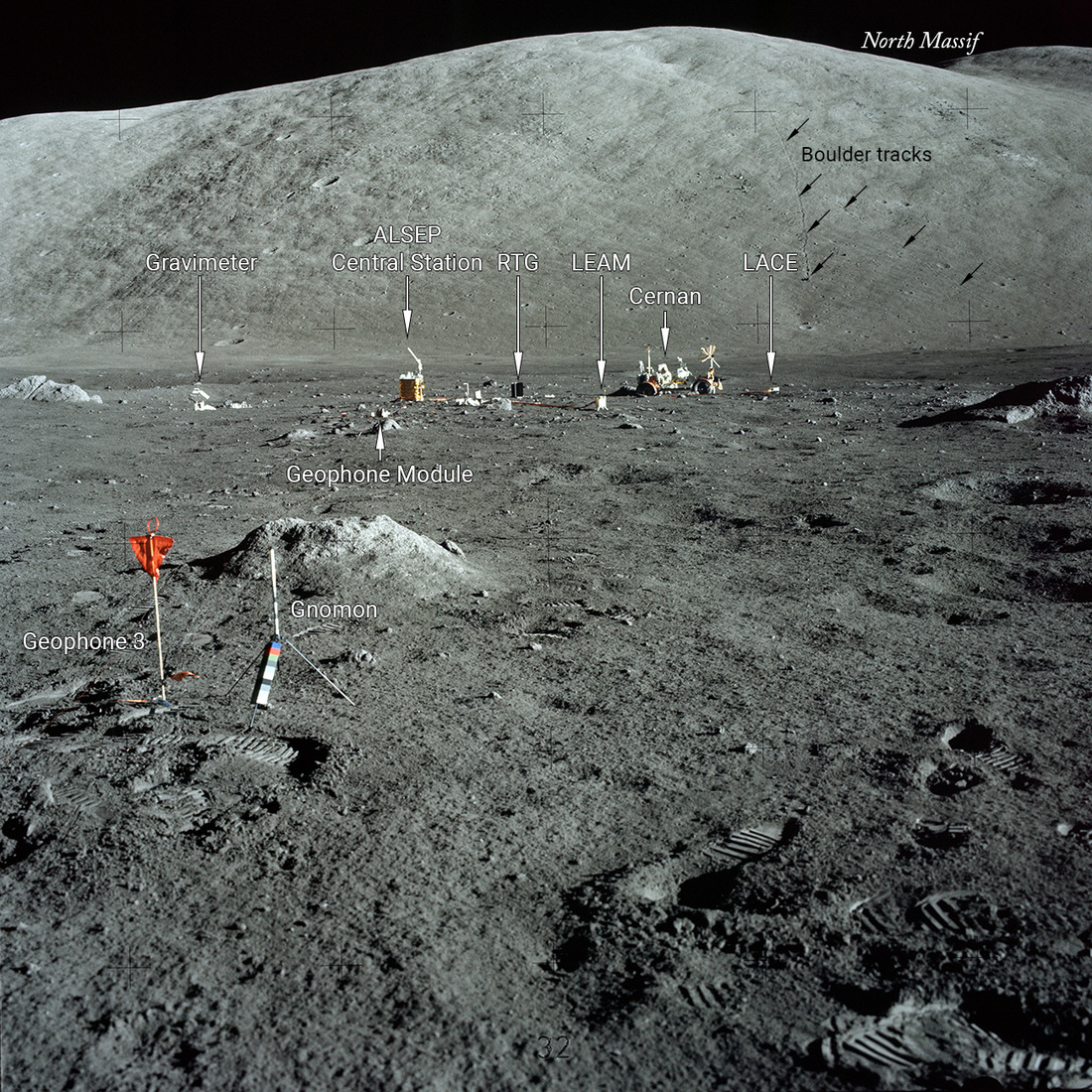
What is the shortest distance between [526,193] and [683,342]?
7.46 meters

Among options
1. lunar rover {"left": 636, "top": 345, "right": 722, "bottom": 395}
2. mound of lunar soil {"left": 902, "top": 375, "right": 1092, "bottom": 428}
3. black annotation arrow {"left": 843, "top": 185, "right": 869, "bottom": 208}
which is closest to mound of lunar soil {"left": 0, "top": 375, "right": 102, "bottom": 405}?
lunar rover {"left": 636, "top": 345, "right": 722, "bottom": 395}

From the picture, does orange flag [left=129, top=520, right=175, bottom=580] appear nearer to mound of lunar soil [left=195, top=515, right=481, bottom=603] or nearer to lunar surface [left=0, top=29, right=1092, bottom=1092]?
lunar surface [left=0, top=29, right=1092, bottom=1092]

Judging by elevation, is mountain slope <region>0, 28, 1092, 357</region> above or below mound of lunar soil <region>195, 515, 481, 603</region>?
above

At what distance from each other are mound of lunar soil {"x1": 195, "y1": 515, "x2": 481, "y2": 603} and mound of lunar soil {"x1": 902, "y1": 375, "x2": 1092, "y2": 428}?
20.3 ft

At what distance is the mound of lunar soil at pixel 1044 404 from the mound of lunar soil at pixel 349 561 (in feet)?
20.3

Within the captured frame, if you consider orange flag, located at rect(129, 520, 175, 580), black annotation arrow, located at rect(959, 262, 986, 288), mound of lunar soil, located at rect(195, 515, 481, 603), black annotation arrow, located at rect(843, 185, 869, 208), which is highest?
black annotation arrow, located at rect(843, 185, 869, 208)

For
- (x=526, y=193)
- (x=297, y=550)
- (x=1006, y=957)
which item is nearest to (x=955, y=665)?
(x=1006, y=957)

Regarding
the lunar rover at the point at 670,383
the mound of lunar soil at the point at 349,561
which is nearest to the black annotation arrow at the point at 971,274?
the lunar rover at the point at 670,383

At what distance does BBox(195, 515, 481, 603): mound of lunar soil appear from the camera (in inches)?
194

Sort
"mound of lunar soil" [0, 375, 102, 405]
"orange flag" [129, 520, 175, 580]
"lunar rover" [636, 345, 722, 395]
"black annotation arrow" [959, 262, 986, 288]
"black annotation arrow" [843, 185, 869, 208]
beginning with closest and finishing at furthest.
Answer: "orange flag" [129, 520, 175, 580] < "mound of lunar soil" [0, 375, 102, 405] < "lunar rover" [636, 345, 722, 395] < "black annotation arrow" [959, 262, 986, 288] < "black annotation arrow" [843, 185, 869, 208]

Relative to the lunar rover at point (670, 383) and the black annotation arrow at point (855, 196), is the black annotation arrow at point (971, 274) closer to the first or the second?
the black annotation arrow at point (855, 196)

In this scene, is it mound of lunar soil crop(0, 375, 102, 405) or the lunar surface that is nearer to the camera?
the lunar surface

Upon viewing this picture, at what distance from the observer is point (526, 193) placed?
85.3 feet

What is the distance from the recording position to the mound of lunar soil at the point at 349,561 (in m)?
4.92
